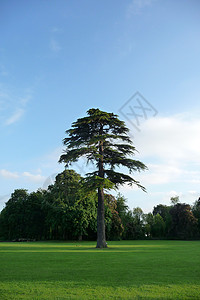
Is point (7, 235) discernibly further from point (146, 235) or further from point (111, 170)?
point (111, 170)

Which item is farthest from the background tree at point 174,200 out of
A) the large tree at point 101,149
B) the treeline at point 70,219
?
the large tree at point 101,149

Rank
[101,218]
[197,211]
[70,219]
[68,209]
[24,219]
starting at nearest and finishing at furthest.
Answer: [101,218], [70,219], [68,209], [24,219], [197,211]

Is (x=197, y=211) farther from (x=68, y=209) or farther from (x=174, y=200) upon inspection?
(x=68, y=209)

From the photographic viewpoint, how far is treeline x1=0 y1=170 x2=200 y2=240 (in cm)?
4516

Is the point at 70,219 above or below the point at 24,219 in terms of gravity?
below

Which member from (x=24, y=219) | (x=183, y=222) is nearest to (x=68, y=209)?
(x=24, y=219)

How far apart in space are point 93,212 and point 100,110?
2580 centimetres

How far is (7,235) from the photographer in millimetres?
55906

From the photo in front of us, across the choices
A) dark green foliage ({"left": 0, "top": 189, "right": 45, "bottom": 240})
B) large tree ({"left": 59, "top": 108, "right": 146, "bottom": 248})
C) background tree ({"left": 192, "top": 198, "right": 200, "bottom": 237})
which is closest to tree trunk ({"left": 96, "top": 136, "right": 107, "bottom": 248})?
large tree ({"left": 59, "top": 108, "right": 146, "bottom": 248})

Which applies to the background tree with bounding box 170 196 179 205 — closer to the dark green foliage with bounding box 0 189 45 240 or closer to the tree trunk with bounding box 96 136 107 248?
the dark green foliage with bounding box 0 189 45 240

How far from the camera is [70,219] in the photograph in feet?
146

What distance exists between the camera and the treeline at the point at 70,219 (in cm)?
4516

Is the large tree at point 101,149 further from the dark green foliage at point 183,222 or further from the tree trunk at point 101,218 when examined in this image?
the dark green foliage at point 183,222

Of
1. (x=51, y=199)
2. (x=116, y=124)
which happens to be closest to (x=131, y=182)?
(x=116, y=124)
